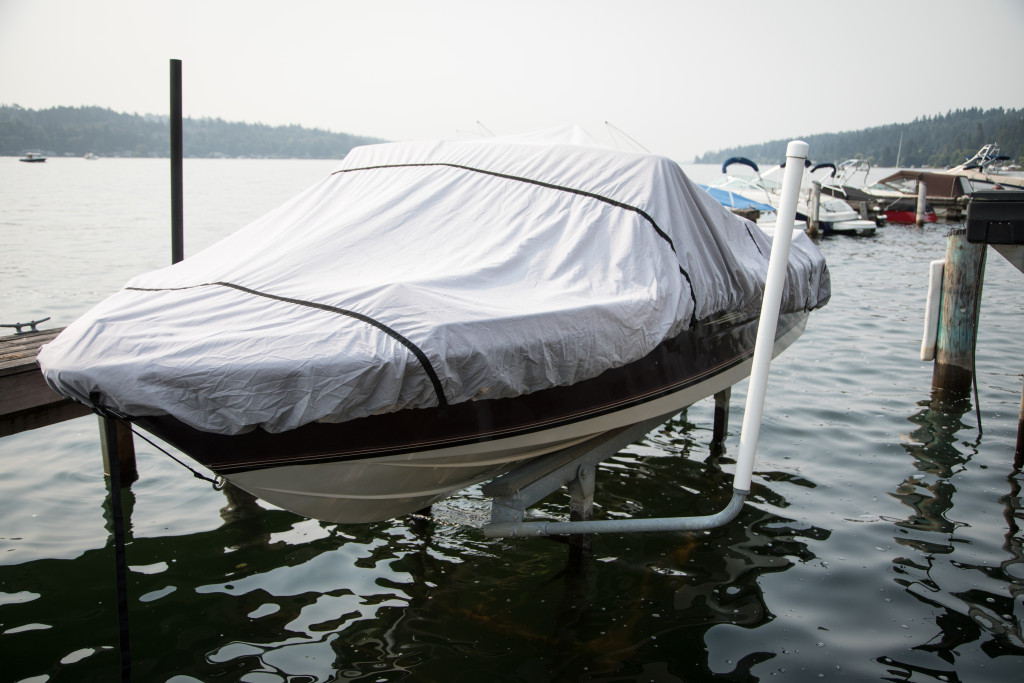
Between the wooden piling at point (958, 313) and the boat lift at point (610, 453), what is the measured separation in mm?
4497

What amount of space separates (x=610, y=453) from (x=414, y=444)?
1.50 meters

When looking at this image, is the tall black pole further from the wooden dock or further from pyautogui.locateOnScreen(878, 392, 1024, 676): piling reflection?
pyautogui.locateOnScreen(878, 392, 1024, 676): piling reflection

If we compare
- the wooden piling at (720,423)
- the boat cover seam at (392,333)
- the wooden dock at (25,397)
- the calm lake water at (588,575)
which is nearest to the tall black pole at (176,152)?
the wooden dock at (25,397)

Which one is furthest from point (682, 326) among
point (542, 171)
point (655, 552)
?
point (655, 552)

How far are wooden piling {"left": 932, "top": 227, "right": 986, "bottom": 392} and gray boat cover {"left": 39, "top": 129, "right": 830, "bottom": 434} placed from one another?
3068 mm

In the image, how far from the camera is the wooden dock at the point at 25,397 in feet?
13.8

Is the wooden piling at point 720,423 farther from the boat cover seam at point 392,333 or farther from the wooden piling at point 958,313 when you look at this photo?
the boat cover seam at point 392,333

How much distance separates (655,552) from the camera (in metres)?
4.70

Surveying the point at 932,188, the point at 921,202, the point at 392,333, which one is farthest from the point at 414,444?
the point at 932,188

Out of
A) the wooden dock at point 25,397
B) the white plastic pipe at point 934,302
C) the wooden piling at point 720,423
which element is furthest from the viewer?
the white plastic pipe at point 934,302

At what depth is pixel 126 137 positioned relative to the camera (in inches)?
2463

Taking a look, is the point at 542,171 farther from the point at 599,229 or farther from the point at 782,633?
the point at 782,633

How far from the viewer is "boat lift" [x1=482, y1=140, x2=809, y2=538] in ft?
10.2

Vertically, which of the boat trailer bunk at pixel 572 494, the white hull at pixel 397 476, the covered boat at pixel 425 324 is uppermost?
the covered boat at pixel 425 324
